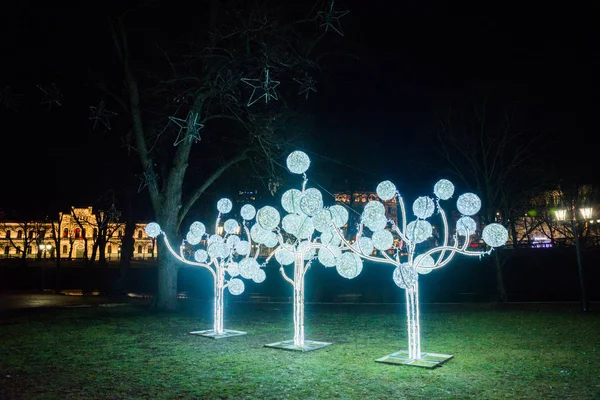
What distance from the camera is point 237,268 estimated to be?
10953 millimetres

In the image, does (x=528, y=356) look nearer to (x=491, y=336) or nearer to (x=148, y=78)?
(x=491, y=336)

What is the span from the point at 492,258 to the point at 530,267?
12.8 m

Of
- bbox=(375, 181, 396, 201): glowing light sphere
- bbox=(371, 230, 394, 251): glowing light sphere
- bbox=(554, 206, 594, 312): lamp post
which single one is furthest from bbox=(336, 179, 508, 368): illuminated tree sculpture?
bbox=(554, 206, 594, 312): lamp post

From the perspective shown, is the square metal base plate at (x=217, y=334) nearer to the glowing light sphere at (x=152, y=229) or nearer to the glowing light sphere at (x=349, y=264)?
the glowing light sphere at (x=152, y=229)

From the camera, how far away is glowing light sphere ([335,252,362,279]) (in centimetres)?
832

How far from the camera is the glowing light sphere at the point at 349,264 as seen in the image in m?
8.32

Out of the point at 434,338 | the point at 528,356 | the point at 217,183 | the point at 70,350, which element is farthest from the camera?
the point at 217,183

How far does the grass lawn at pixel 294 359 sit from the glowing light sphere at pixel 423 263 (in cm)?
143

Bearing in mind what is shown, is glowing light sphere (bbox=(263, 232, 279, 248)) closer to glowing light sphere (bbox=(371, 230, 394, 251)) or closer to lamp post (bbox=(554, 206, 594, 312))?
glowing light sphere (bbox=(371, 230, 394, 251))

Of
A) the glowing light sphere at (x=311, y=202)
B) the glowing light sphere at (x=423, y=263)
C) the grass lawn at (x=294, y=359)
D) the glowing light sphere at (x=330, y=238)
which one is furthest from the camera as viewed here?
the glowing light sphere at (x=330, y=238)

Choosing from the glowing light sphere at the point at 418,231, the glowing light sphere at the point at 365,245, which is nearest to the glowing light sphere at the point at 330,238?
the glowing light sphere at the point at 365,245

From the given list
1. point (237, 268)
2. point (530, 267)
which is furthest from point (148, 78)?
point (530, 267)

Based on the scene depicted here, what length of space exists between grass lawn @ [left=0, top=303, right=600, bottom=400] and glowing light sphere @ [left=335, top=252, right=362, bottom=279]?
4.42ft

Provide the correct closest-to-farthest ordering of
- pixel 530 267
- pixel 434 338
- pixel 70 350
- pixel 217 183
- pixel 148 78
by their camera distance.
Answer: pixel 70 350 → pixel 434 338 → pixel 148 78 → pixel 217 183 → pixel 530 267
